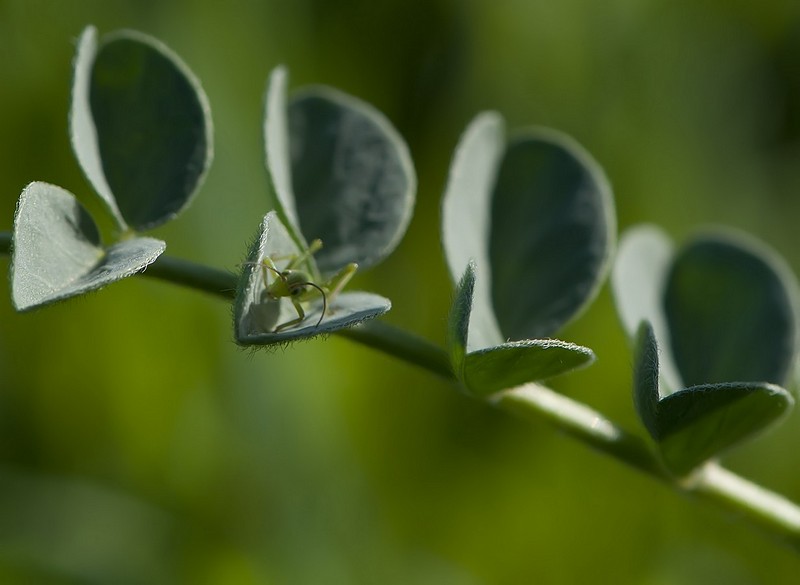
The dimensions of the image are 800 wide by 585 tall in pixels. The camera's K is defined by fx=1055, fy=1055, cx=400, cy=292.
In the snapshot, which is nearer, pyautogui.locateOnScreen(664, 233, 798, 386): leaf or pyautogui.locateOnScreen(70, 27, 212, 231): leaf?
pyautogui.locateOnScreen(70, 27, 212, 231): leaf

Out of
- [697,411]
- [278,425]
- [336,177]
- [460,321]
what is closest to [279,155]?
[336,177]

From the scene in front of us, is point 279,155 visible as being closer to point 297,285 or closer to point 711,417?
point 297,285

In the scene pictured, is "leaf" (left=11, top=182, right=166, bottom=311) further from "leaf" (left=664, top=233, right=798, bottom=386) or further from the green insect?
"leaf" (left=664, top=233, right=798, bottom=386)

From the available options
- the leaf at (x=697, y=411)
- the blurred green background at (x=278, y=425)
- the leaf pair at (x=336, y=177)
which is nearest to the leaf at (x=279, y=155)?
the leaf pair at (x=336, y=177)

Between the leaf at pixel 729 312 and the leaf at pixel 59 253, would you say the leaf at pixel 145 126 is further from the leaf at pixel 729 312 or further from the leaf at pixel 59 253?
the leaf at pixel 729 312

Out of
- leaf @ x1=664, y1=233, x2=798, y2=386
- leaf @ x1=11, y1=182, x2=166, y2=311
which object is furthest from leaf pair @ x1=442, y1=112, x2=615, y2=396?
leaf @ x1=11, y1=182, x2=166, y2=311

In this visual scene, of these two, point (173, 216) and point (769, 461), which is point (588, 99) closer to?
point (769, 461)

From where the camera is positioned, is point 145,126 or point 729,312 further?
point 729,312
